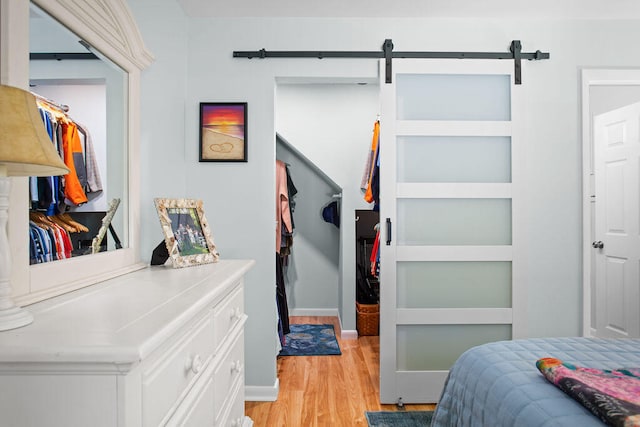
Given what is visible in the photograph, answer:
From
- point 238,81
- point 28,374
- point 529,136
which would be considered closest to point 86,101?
point 28,374

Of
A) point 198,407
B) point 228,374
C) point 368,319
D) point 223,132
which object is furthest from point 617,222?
point 198,407

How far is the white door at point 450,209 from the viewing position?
2570 mm

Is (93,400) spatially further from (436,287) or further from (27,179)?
(436,287)

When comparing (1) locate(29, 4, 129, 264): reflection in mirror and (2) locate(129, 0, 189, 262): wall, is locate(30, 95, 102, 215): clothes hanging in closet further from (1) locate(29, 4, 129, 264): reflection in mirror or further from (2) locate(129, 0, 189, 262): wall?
(2) locate(129, 0, 189, 262): wall

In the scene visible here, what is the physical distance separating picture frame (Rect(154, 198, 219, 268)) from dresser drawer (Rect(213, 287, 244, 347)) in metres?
0.25

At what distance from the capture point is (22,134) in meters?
0.84

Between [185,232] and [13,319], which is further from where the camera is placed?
[185,232]

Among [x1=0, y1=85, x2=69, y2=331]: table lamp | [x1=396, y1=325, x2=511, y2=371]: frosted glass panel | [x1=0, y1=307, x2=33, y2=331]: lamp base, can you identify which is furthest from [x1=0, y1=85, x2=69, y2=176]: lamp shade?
[x1=396, y1=325, x2=511, y2=371]: frosted glass panel

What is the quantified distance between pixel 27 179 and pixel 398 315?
211 cm

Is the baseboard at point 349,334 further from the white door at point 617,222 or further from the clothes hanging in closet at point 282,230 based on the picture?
the white door at point 617,222

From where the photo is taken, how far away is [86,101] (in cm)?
146

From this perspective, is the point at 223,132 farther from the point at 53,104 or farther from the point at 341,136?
the point at 341,136

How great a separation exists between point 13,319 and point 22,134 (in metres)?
0.42

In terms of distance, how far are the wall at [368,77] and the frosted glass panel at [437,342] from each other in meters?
0.31
